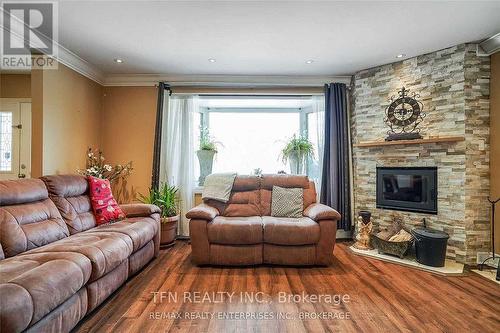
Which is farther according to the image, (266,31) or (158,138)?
(158,138)

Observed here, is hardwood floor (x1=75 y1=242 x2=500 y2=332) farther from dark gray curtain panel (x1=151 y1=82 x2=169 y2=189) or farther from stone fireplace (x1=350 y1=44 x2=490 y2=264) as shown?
dark gray curtain panel (x1=151 y1=82 x2=169 y2=189)

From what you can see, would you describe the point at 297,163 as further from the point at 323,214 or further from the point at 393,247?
the point at 393,247

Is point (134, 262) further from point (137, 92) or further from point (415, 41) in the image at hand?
point (415, 41)

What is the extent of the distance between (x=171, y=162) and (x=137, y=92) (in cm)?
129

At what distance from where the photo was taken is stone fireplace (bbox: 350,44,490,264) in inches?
120

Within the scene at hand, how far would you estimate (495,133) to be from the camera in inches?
118

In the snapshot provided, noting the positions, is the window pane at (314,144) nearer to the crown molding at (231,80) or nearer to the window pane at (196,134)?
the crown molding at (231,80)

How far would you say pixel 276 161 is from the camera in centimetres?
461

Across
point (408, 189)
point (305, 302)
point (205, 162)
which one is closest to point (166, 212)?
point (205, 162)

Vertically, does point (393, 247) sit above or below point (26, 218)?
below

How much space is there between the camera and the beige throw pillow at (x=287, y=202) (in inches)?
137

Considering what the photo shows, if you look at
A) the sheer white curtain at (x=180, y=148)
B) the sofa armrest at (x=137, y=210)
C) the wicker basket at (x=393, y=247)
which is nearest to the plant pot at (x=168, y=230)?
the sheer white curtain at (x=180, y=148)

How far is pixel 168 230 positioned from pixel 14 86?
10.5ft

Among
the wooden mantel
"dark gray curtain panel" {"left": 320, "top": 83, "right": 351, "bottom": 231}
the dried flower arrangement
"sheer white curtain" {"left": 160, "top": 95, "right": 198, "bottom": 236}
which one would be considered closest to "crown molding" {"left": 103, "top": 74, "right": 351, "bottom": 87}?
"dark gray curtain panel" {"left": 320, "top": 83, "right": 351, "bottom": 231}
